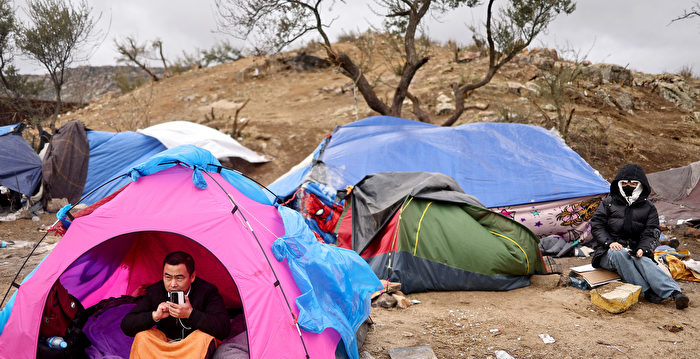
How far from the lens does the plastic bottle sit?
2.96 m

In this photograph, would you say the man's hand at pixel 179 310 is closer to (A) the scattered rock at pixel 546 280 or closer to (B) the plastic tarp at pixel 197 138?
(A) the scattered rock at pixel 546 280

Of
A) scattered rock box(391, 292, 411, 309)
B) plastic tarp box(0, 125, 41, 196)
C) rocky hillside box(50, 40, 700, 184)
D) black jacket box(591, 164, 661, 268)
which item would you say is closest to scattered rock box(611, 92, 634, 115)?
rocky hillside box(50, 40, 700, 184)

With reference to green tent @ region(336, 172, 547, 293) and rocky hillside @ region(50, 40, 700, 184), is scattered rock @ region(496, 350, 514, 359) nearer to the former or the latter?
green tent @ region(336, 172, 547, 293)

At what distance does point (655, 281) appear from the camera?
14.2 feet

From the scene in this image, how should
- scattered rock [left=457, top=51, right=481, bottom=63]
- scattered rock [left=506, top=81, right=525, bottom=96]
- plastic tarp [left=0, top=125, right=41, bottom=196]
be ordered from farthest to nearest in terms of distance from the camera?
Answer: scattered rock [left=457, top=51, right=481, bottom=63] → scattered rock [left=506, top=81, right=525, bottom=96] → plastic tarp [left=0, top=125, right=41, bottom=196]

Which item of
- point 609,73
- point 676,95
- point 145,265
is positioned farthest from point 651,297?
point 676,95

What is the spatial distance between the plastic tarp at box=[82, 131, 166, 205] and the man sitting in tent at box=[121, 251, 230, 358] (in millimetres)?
7175

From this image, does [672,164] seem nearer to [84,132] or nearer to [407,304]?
[407,304]

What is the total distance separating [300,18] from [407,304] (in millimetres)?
7945

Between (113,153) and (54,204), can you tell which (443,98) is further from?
(54,204)

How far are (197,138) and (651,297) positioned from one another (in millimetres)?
8702

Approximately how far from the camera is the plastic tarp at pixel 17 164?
852cm

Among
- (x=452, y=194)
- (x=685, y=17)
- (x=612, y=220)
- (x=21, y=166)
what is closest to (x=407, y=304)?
(x=452, y=194)

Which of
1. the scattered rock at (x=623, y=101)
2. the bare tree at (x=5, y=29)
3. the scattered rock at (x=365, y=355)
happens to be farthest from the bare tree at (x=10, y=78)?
the scattered rock at (x=623, y=101)
